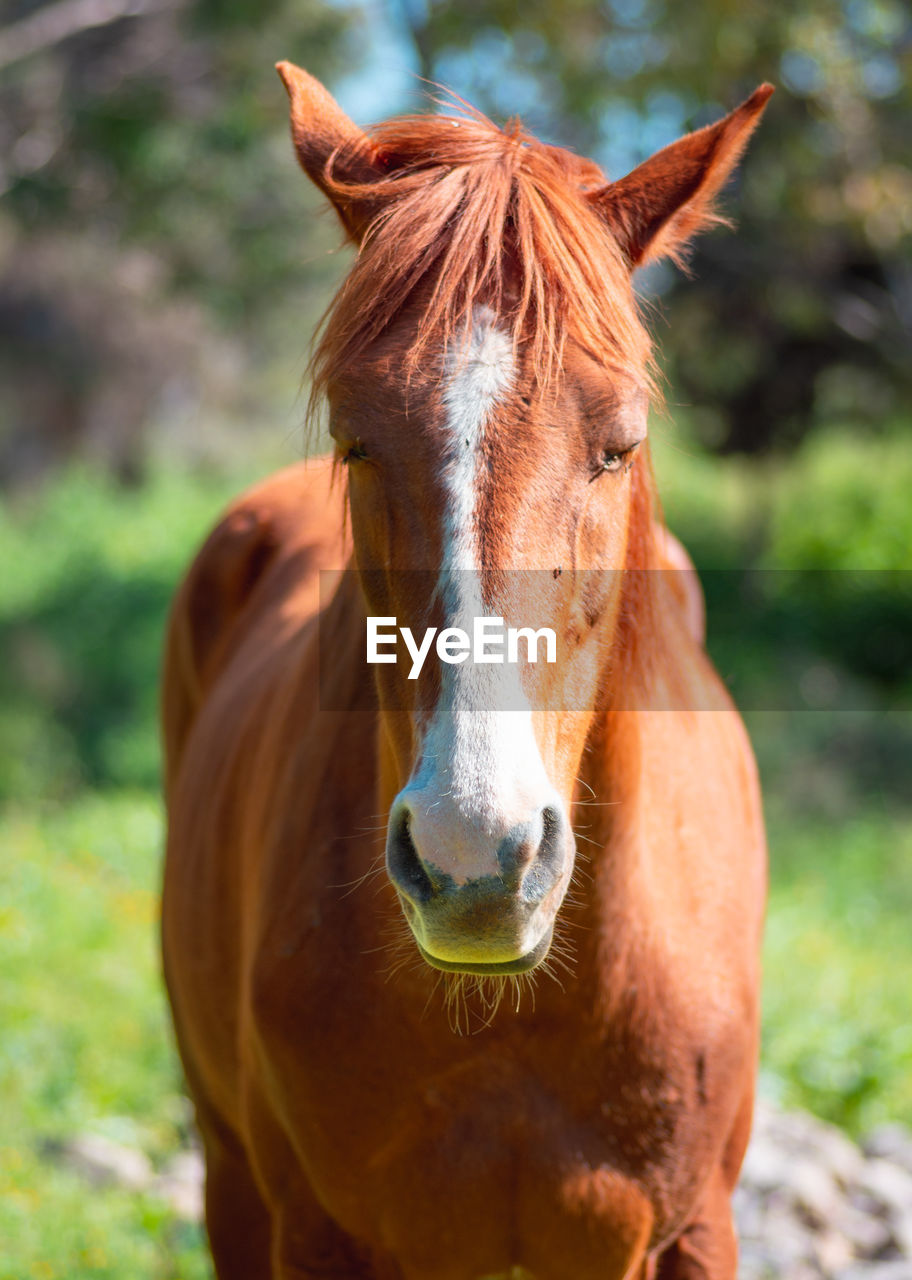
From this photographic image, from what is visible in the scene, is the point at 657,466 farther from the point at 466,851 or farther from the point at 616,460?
the point at 466,851

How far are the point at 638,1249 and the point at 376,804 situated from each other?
33.4 inches

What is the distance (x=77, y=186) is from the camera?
32.7 feet

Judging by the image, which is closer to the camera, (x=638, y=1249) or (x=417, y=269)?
(x=417, y=269)

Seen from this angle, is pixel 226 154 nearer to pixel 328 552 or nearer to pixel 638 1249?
pixel 328 552

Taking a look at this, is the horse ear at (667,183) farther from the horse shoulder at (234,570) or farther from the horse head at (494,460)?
the horse shoulder at (234,570)

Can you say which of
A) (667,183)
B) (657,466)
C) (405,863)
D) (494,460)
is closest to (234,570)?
(667,183)

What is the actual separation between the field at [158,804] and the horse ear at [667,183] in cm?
37

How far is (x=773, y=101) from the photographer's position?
9125 mm

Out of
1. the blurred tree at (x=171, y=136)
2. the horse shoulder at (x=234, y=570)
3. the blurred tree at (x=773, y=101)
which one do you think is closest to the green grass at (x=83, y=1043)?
the horse shoulder at (x=234, y=570)

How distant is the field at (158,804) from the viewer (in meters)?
4.52

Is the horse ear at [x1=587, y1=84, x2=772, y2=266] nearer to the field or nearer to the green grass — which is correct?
the field

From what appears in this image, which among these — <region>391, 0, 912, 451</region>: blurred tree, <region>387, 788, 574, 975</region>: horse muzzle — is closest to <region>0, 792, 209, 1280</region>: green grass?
<region>387, 788, 574, 975</region>: horse muzzle

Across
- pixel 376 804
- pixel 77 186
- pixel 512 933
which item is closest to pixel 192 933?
pixel 376 804

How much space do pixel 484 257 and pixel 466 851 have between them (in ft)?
2.87
